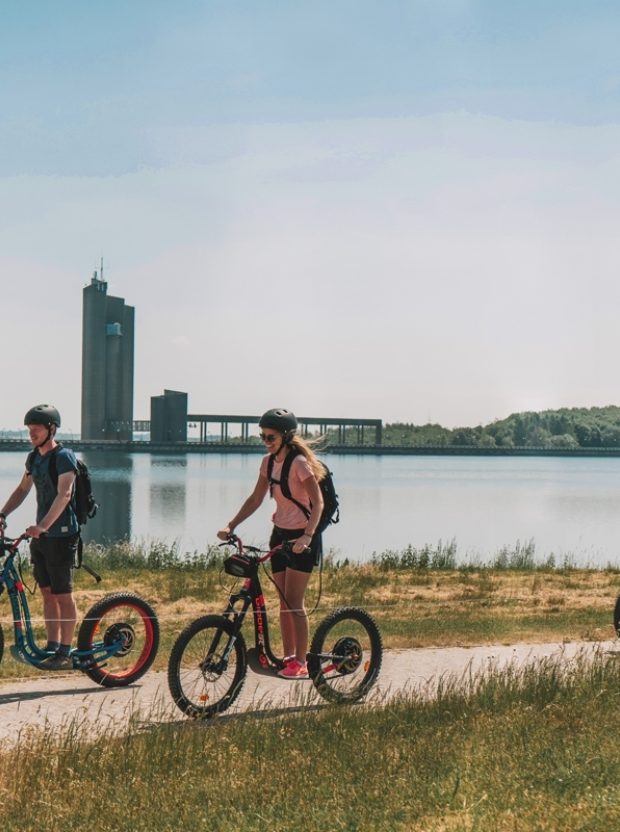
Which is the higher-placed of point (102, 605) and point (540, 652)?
point (102, 605)

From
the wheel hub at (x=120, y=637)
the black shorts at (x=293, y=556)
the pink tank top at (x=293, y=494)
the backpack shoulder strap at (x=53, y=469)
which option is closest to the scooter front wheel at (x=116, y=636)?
the wheel hub at (x=120, y=637)

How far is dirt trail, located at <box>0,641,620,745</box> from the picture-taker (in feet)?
22.6

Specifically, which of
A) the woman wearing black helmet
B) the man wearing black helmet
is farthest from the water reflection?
the woman wearing black helmet

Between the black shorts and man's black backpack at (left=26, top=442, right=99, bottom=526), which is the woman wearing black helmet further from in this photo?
man's black backpack at (left=26, top=442, right=99, bottom=526)

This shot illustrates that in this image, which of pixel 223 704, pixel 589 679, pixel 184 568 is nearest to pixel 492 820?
pixel 223 704

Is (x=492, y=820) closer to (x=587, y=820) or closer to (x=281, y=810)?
(x=587, y=820)

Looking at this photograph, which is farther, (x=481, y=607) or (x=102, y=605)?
(x=481, y=607)

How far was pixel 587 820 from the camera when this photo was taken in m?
4.99

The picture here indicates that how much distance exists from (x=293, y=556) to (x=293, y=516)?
0.28 metres

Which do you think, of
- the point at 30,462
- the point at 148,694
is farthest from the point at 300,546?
the point at 30,462

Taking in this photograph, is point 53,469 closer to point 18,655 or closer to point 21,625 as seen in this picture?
point 21,625

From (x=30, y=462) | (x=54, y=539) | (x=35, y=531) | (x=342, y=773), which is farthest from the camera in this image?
(x=30, y=462)

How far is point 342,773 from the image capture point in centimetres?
570

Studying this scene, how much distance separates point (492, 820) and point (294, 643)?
2.83 meters
